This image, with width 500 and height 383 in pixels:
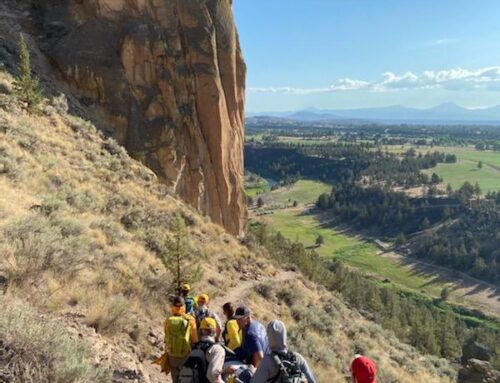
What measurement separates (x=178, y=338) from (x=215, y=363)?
126 centimetres

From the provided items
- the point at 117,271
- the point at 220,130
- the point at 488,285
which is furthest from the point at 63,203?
the point at 488,285

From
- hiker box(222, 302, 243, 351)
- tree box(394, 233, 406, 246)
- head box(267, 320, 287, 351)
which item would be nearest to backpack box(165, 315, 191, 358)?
hiker box(222, 302, 243, 351)

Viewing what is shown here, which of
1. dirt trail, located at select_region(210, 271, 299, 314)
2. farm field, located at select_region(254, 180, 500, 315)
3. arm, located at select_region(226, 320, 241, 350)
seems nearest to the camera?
arm, located at select_region(226, 320, 241, 350)

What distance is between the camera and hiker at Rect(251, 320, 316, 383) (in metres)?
5.89

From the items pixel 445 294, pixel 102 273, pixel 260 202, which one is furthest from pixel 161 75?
pixel 260 202

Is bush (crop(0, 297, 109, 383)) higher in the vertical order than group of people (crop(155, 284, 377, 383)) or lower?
higher

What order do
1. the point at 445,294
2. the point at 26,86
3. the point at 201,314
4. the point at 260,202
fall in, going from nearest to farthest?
the point at 201,314 → the point at 26,86 → the point at 445,294 → the point at 260,202

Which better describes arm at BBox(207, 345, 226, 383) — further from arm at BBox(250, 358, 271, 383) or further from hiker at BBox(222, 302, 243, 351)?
hiker at BBox(222, 302, 243, 351)

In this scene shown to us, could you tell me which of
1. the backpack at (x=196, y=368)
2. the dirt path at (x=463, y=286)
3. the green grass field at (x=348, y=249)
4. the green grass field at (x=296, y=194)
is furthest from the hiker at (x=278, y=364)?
the green grass field at (x=296, y=194)

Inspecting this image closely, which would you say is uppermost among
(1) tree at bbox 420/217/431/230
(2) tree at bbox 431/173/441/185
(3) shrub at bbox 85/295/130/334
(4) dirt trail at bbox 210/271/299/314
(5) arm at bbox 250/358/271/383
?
(5) arm at bbox 250/358/271/383

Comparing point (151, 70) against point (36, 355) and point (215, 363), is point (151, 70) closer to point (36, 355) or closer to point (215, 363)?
point (215, 363)

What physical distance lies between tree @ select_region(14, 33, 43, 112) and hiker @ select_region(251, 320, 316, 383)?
730 inches

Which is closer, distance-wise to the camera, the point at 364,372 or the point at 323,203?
the point at 364,372

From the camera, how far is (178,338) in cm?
764
